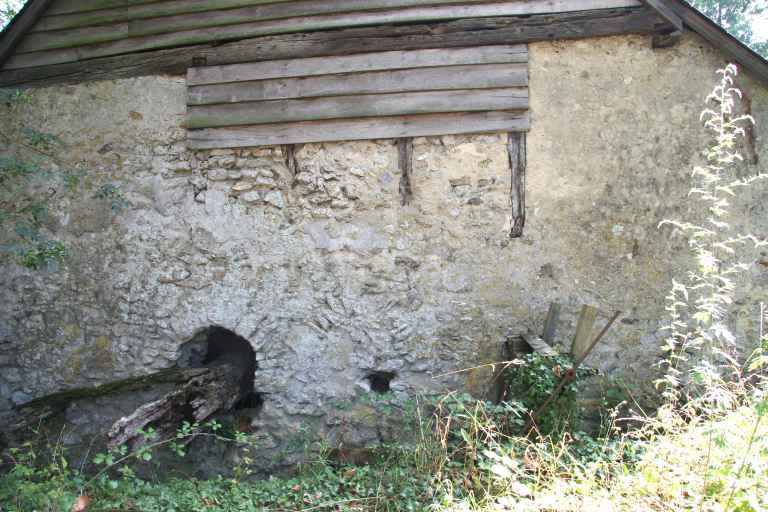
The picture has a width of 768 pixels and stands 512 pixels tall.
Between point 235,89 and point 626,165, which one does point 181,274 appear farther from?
point 626,165

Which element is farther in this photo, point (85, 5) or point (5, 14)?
point (5, 14)

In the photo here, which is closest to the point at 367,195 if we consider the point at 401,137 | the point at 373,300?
the point at 401,137

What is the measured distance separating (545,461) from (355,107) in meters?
3.15

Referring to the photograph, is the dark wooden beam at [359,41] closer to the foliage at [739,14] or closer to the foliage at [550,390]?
the foliage at [550,390]

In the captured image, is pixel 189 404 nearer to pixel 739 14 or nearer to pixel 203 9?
pixel 203 9

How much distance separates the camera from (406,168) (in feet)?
16.3

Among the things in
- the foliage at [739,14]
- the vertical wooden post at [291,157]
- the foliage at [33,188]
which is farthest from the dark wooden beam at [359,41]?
the foliage at [739,14]

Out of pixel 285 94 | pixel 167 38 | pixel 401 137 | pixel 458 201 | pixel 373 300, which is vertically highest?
pixel 167 38

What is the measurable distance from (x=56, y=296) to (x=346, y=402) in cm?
285

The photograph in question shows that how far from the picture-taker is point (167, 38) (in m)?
5.33

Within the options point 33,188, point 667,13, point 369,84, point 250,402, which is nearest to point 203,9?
point 369,84

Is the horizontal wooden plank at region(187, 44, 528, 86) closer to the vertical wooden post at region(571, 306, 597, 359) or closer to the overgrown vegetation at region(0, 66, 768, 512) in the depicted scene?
the overgrown vegetation at region(0, 66, 768, 512)

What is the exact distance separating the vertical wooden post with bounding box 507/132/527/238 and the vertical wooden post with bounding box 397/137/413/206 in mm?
836

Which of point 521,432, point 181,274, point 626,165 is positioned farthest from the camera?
point 181,274
